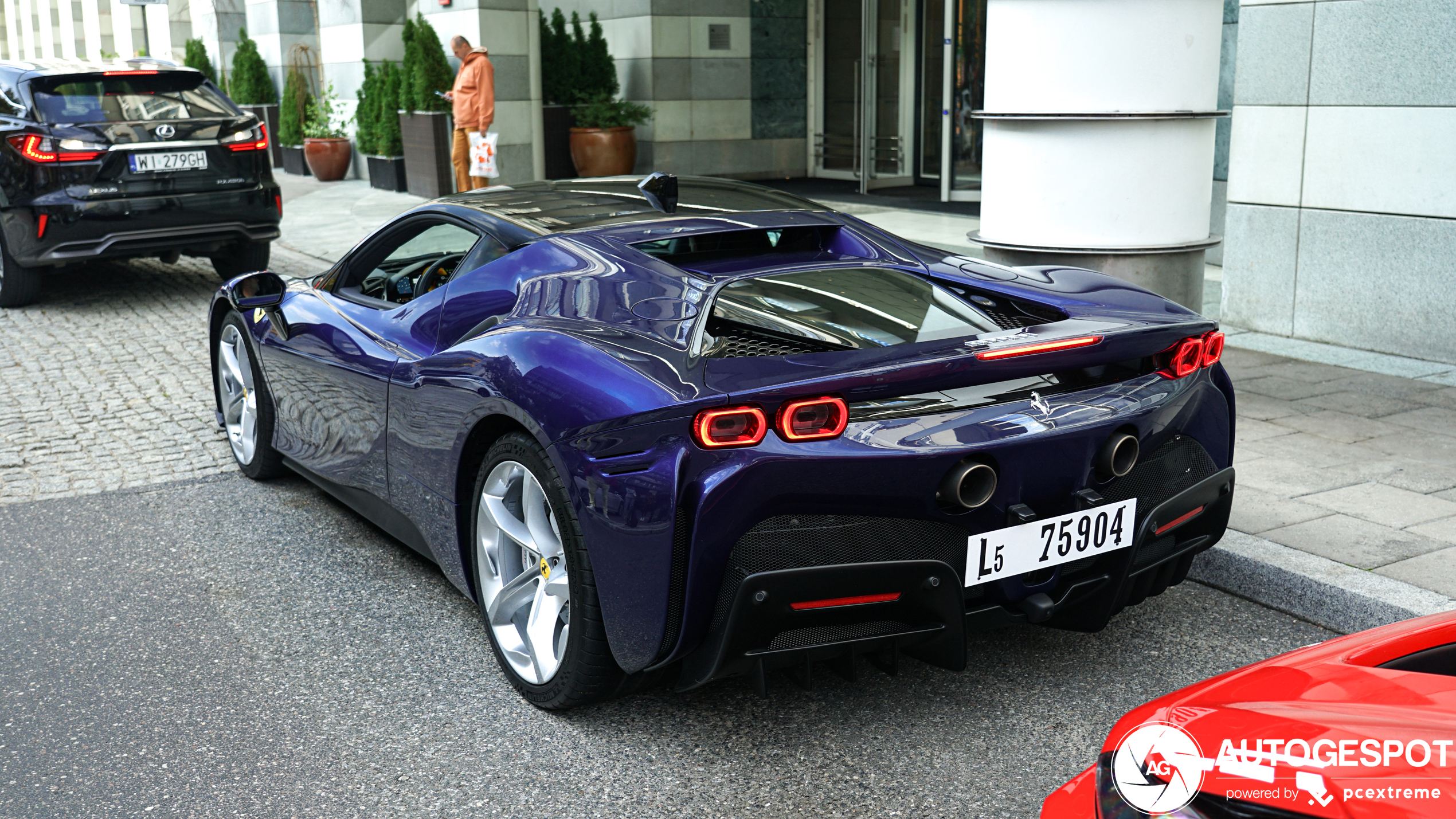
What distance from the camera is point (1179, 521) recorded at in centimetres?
326

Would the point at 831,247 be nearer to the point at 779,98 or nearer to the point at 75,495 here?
the point at 75,495

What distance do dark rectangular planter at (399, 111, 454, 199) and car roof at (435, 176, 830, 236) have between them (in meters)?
11.7

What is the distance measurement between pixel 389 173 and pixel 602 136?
2.91 m

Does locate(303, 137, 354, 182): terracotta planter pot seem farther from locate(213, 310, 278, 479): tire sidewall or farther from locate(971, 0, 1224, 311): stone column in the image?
locate(971, 0, 1224, 311): stone column

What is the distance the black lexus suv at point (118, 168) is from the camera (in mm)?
8977

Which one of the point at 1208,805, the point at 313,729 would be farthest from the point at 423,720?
the point at 1208,805

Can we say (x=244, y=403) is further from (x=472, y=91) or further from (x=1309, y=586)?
(x=472, y=91)

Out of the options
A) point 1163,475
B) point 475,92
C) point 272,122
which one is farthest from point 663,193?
point 272,122

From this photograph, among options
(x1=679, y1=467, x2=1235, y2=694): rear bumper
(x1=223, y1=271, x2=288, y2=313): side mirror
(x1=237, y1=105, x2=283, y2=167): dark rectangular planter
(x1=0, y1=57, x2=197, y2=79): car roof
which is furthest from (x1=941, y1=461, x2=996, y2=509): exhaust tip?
(x1=237, y1=105, x2=283, y2=167): dark rectangular planter

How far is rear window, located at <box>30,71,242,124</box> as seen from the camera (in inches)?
360

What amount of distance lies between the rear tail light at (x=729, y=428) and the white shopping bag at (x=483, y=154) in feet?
34.9

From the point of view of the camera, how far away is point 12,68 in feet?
30.9

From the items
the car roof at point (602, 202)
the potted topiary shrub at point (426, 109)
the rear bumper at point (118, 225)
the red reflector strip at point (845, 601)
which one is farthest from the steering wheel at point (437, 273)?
the potted topiary shrub at point (426, 109)

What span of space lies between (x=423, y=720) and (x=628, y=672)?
64cm
